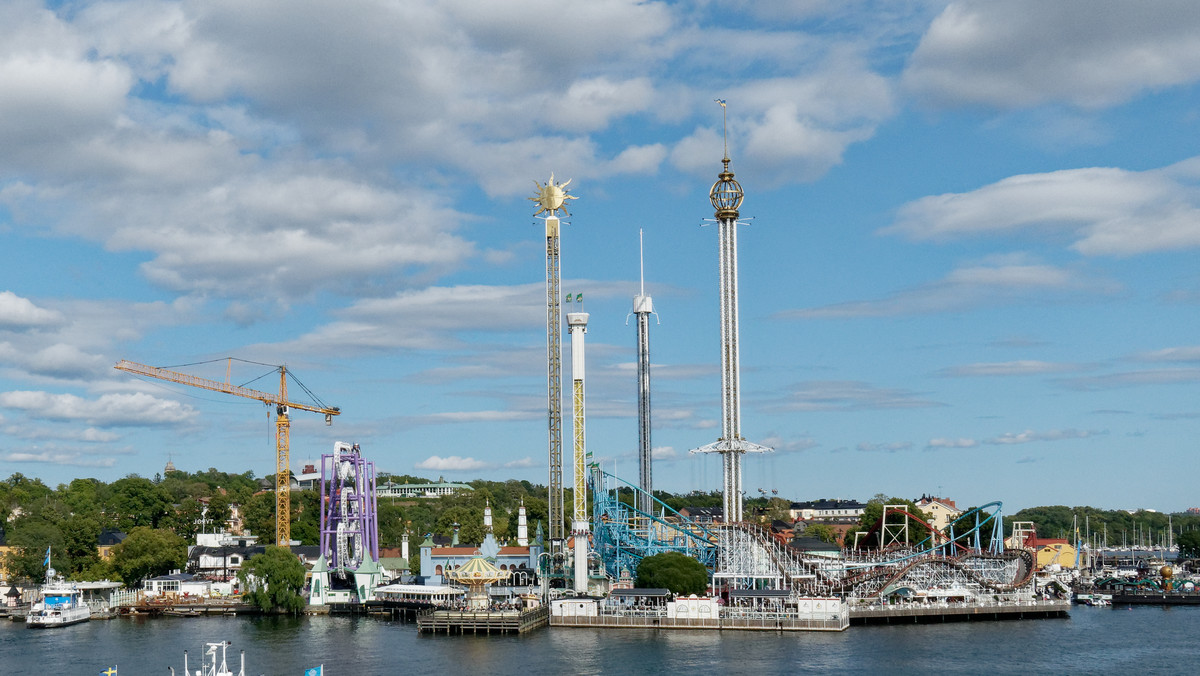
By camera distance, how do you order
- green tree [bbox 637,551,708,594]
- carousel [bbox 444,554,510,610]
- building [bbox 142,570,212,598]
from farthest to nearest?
building [bbox 142,570,212,598]
green tree [bbox 637,551,708,594]
carousel [bbox 444,554,510,610]

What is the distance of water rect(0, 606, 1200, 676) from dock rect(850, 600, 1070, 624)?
2.18 metres

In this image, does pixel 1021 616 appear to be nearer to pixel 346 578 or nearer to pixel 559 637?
pixel 559 637

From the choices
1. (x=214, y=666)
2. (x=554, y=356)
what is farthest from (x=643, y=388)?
(x=214, y=666)

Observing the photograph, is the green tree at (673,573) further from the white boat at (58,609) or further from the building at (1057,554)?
the building at (1057,554)

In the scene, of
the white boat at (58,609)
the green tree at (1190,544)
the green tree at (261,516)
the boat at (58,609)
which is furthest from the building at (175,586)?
the green tree at (1190,544)

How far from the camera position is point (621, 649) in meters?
77.1

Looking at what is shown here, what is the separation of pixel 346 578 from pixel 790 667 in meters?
58.3

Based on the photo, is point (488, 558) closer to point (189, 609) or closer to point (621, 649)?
point (189, 609)

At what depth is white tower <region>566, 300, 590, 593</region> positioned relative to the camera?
103375mm

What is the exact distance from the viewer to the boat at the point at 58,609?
9675cm

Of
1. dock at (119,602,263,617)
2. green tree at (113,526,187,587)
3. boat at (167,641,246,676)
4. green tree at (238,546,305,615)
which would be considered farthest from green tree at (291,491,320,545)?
boat at (167,641,246,676)

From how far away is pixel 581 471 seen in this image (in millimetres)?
108188

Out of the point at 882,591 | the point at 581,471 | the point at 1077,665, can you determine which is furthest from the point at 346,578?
the point at 1077,665

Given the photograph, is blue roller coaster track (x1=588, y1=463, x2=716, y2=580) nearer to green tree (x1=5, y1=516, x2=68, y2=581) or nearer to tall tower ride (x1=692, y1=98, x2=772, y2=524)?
tall tower ride (x1=692, y1=98, x2=772, y2=524)
